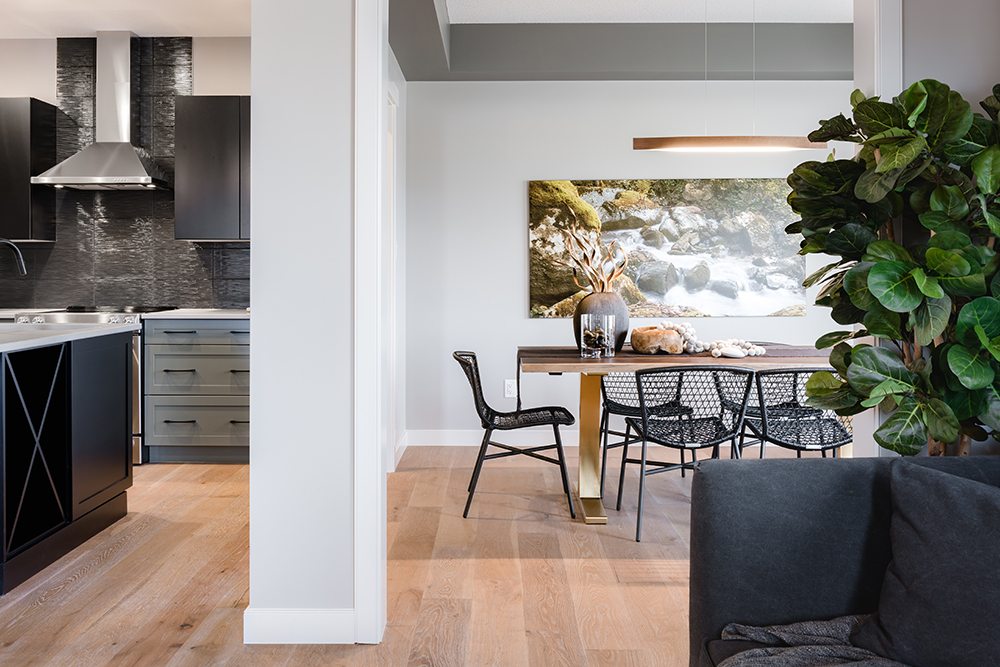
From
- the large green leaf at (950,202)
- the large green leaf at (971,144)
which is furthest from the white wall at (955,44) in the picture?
the large green leaf at (950,202)

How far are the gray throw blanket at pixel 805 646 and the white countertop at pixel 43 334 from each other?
2.45 m

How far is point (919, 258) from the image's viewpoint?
1565mm

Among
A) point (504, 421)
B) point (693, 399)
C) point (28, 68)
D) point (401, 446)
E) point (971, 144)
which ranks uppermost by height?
point (28, 68)

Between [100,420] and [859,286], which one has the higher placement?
[859,286]

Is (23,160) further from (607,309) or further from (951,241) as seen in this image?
(951,241)

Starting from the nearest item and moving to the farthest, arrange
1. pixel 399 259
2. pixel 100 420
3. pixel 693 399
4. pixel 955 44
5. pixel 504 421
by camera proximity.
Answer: pixel 955 44
pixel 100 420
pixel 693 399
pixel 504 421
pixel 399 259

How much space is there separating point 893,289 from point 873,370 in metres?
0.21

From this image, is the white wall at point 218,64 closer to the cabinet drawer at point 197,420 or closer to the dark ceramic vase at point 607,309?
the cabinet drawer at point 197,420

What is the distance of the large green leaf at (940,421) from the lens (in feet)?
4.80

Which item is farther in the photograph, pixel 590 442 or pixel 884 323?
pixel 590 442

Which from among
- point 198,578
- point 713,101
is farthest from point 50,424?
point 713,101

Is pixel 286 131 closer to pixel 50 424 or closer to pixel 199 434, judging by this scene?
pixel 50 424

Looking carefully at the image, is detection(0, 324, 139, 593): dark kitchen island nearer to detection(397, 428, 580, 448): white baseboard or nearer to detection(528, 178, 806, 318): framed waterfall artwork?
detection(397, 428, 580, 448): white baseboard

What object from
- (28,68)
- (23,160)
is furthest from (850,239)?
(28,68)
